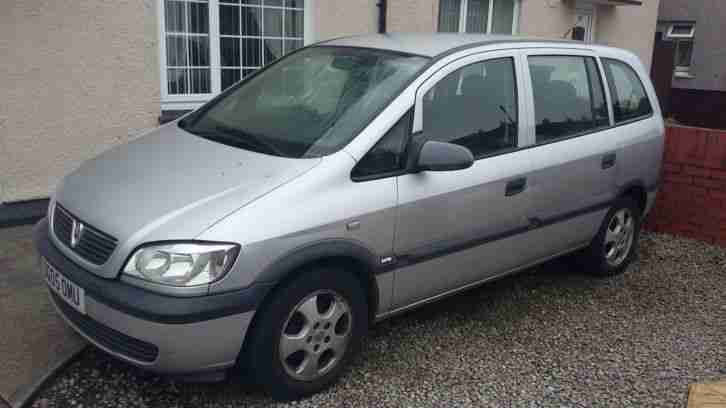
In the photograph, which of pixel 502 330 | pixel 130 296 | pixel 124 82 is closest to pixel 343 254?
A: pixel 130 296

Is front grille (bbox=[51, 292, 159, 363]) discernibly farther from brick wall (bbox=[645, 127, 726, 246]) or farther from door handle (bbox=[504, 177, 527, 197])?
brick wall (bbox=[645, 127, 726, 246])

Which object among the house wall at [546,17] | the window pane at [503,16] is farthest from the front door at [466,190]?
the house wall at [546,17]

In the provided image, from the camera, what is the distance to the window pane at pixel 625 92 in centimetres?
533

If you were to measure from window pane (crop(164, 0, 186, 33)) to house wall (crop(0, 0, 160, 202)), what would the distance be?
0.29 meters

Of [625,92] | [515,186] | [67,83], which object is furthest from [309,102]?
[67,83]

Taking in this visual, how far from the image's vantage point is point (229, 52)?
7.30 metres

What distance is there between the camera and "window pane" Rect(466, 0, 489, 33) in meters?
10.3

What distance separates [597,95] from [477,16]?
5578 millimetres

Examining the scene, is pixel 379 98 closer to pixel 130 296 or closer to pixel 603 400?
pixel 130 296

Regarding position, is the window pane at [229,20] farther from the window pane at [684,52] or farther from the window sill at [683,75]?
the window pane at [684,52]

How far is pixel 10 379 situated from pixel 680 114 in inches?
667

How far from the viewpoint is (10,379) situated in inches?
138

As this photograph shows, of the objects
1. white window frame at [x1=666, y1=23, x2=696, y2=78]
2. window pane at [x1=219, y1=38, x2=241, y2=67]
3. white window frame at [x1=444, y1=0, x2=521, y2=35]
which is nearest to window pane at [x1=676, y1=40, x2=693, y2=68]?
white window frame at [x1=666, y1=23, x2=696, y2=78]

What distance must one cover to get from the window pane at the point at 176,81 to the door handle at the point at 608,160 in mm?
4127
